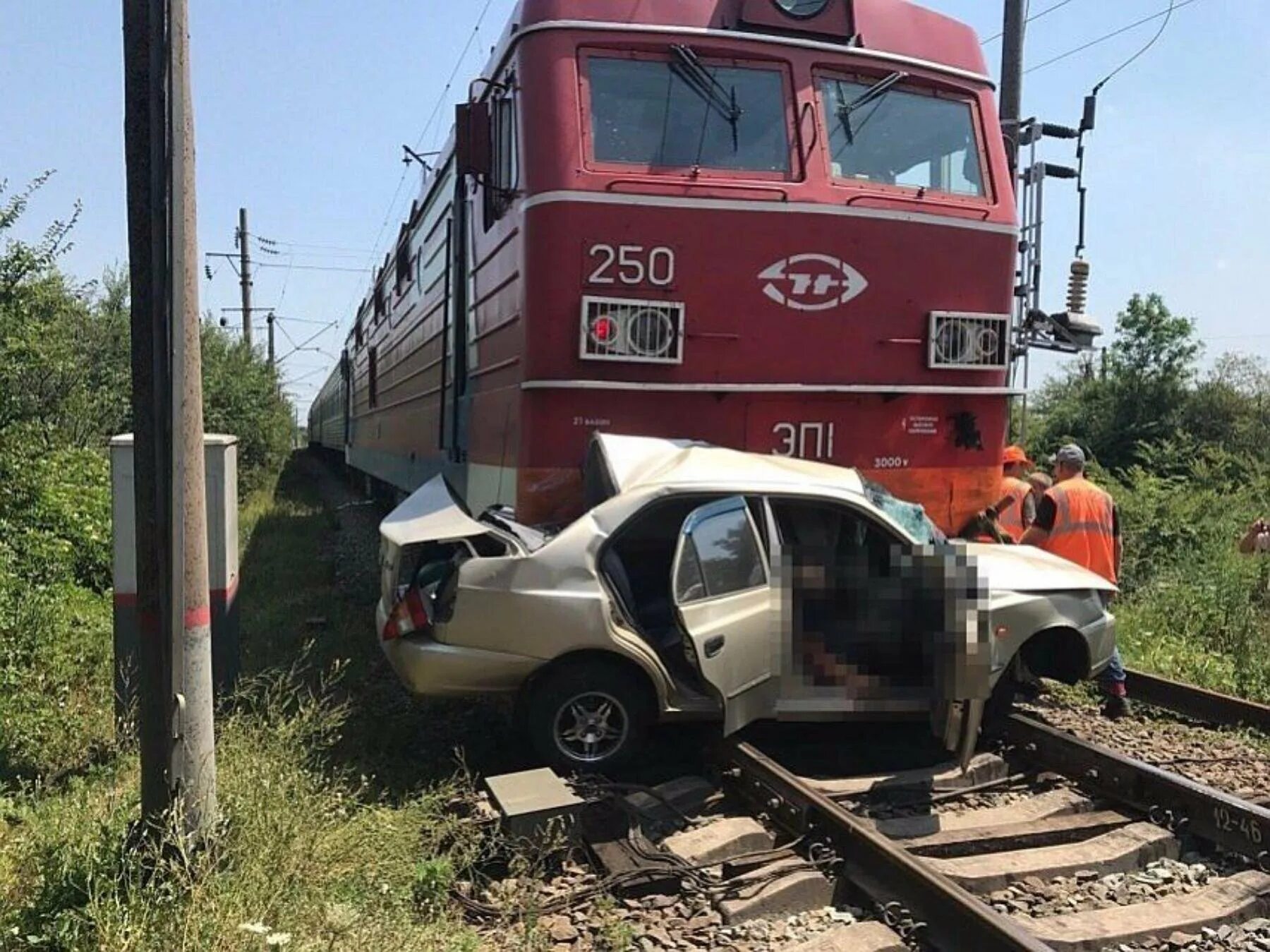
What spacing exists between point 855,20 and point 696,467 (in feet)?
10.1

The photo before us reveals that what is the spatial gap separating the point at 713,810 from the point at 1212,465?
18175 mm

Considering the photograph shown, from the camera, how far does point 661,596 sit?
5891 mm

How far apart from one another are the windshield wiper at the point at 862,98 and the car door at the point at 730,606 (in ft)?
8.60

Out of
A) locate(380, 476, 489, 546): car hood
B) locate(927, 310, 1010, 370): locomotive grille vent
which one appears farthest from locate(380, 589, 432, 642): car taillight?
locate(927, 310, 1010, 370): locomotive grille vent

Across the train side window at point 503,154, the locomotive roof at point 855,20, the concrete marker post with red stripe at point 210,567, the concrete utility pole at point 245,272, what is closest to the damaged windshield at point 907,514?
the train side window at point 503,154

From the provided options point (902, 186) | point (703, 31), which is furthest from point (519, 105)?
point (902, 186)

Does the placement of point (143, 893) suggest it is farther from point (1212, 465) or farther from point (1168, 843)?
point (1212, 465)

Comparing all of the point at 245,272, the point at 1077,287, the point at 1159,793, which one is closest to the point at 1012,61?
the point at 1077,287

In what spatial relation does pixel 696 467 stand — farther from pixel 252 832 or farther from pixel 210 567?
pixel 210 567

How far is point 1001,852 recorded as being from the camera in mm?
4387

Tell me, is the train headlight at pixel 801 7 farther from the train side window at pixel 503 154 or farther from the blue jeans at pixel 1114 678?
the blue jeans at pixel 1114 678

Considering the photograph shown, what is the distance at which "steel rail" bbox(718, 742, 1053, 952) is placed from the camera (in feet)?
11.4

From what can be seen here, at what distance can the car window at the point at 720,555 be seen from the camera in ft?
16.4

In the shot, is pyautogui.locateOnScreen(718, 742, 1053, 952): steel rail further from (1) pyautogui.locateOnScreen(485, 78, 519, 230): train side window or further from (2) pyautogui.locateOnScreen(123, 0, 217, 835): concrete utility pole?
(1) pyautogui.locateOnScreen(485, 78, 519, 230): train side window
